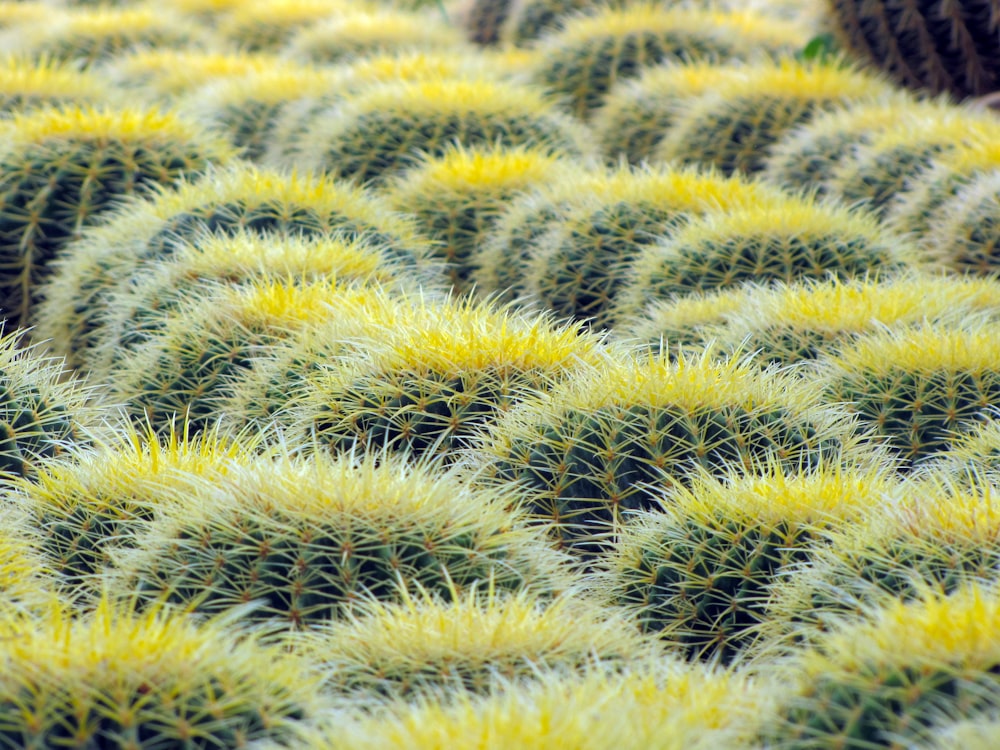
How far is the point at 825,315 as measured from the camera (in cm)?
409

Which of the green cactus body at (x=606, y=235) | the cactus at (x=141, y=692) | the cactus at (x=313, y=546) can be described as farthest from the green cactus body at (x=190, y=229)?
the cactus at (x=141, y=692)

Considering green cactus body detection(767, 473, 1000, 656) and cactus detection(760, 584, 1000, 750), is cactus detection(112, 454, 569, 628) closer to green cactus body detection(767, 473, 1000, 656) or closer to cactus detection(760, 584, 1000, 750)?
green cactus body detection(767, 473, 1000, 656)

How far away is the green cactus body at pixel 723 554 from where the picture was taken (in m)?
2.81

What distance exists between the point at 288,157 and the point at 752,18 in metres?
4.52

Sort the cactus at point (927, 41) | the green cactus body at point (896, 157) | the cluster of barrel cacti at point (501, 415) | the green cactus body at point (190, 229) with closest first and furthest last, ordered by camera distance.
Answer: the cluster of barrel cacti at point (501, 415) < the green cactus body at point (190, 229) < the green cactus body at point (896, 157) < the cactus at point (927, 41)

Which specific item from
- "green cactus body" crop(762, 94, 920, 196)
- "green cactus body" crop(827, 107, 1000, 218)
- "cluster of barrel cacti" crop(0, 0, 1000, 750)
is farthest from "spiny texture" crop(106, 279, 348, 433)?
"green cactus body" crop(762, 94, 920, 196)

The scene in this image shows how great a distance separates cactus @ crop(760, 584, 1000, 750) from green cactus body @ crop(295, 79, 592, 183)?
4.57 meters

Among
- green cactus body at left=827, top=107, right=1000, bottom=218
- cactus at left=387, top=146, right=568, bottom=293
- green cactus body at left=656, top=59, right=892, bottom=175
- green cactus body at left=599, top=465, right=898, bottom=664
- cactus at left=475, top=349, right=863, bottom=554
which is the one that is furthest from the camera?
green cactus body at left=656, top=59, right=892, bottom=175

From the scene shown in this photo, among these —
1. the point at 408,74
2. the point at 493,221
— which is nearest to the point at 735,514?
the point at 493,221

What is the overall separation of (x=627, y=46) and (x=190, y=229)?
4.40 metres

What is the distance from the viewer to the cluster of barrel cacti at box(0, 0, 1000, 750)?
1.96 meters

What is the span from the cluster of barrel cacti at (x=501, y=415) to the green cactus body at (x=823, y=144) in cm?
3

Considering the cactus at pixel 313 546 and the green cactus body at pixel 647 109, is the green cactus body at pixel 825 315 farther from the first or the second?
the green cactus body at pixel 647 109

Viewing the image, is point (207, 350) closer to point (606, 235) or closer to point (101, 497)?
point (101, 497)
